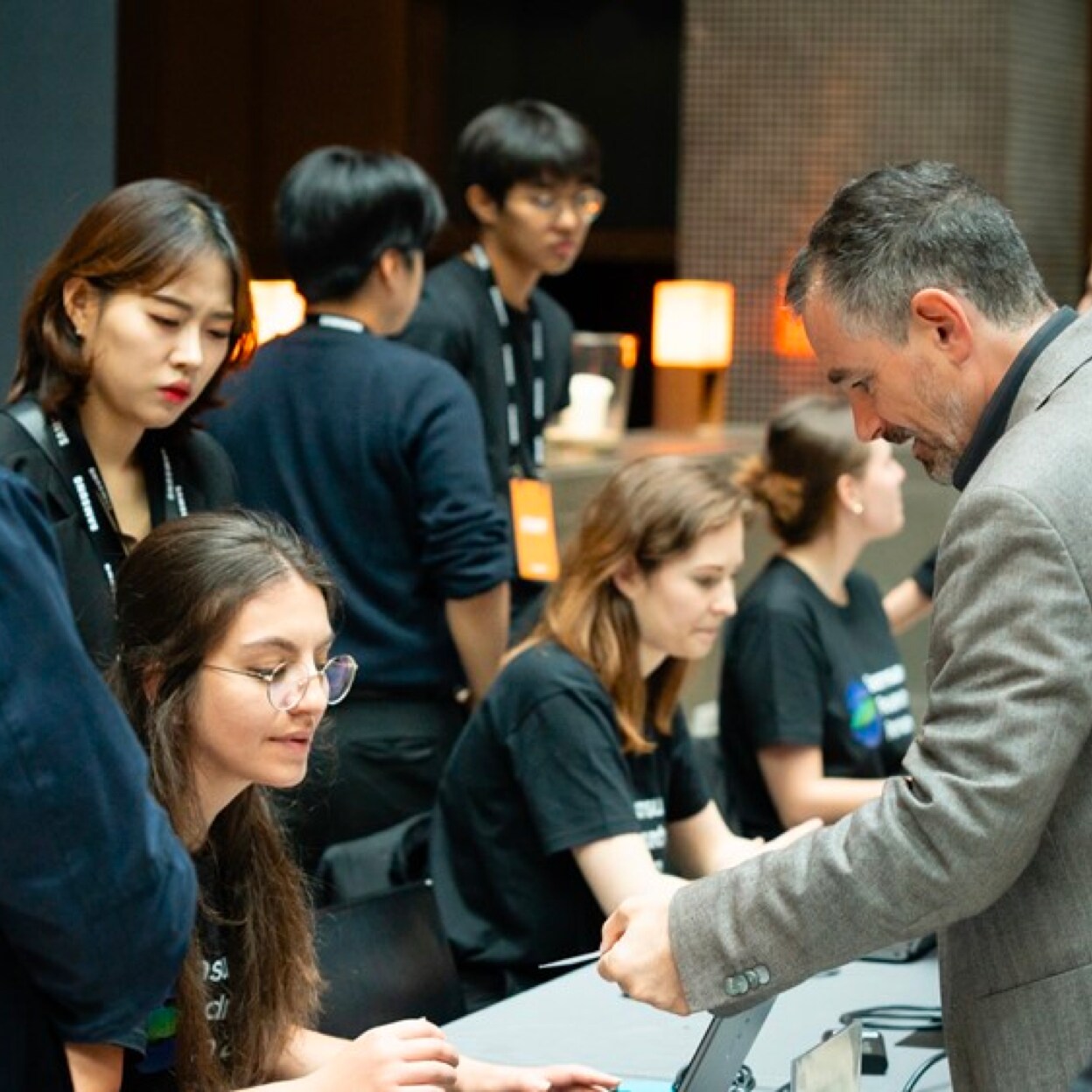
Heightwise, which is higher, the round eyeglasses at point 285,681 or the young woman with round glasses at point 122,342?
the young woman with round glasses at point 122,342

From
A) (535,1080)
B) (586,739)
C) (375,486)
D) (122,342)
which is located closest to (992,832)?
(535,1080)

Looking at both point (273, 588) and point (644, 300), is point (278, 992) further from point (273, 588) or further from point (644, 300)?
point (644, 300)

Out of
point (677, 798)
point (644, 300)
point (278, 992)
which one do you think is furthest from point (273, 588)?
point (644, 300)

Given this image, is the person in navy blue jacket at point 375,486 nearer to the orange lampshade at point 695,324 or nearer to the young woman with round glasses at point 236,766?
the young woman with round glasses at point 236,766

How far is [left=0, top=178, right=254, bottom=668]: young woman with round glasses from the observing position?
268 cm

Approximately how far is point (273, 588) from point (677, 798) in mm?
1302

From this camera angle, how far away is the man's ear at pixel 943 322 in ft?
6.05

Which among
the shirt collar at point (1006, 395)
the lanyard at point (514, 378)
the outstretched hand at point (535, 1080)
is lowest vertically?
the outstretched hand at point (535, 1080)

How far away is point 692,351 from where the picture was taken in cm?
708

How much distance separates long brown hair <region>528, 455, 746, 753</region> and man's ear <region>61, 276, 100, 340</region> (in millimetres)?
785

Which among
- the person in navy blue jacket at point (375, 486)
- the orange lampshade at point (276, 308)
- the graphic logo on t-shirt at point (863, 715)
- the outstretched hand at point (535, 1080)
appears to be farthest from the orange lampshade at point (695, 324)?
the outstretched hand at point (535, 1080)

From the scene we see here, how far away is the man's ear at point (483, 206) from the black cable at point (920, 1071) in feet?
6.99

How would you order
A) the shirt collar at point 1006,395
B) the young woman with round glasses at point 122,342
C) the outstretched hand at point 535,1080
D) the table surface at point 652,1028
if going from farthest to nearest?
the young woman with round glasses at point 122,342 < the table surface at point 652,1028 < the outstretched hand at point 535,1080 < the shirt collar at point 1006,395

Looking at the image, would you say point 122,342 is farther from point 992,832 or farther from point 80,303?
point 992,832
